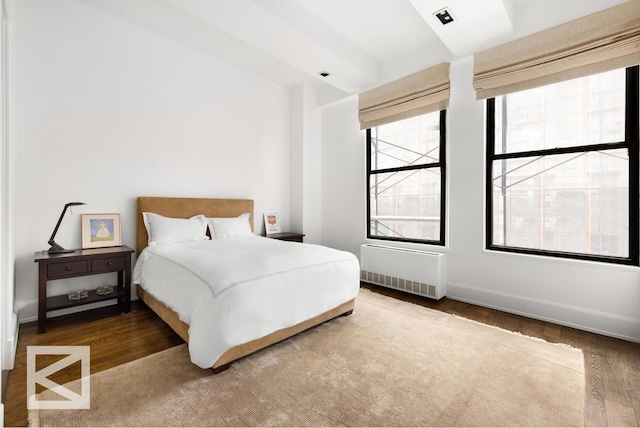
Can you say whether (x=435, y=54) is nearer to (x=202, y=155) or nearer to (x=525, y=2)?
(x=525, y=2)

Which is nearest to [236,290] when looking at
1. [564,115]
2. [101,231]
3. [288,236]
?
[101,231]

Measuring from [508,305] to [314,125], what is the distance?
3.62 m

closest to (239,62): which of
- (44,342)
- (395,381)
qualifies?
(44,342)

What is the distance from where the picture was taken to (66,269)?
8.32ft

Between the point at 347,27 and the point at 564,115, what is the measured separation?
2348 millimetres

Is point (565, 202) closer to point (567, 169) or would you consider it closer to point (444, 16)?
point (567, 169)

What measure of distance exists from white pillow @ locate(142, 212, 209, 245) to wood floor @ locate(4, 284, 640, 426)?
73cm

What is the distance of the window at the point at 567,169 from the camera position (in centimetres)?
246

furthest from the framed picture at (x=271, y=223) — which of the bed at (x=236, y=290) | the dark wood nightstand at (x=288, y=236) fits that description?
the bed at (x=236, y=290)

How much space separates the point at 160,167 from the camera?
11.3 ft

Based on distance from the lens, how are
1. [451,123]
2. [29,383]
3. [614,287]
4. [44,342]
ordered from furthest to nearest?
[451,123], [614,287], [44,342], [29,383]

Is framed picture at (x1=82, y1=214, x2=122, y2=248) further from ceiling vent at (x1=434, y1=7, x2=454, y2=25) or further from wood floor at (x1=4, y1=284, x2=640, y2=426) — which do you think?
ceiling vent at (x1=434, y1=7, x2=454, y2=25)

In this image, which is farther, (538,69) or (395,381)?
(538,69)

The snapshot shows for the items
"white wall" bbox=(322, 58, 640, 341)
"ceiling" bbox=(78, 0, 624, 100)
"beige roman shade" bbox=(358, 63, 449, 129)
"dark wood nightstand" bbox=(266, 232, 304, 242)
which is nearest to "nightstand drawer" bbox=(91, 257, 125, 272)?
"dark wood nightstand" bbox=(266, 232, 304, 242)
